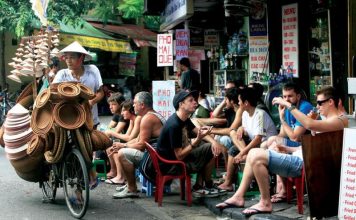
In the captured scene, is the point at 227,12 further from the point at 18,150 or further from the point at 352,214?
the point at 352,214

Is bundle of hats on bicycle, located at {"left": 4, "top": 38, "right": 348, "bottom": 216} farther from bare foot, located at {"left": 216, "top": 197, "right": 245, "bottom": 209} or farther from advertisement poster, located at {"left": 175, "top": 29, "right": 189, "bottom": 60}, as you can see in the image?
advertisement poster, located at {"left": 175, "top": 29, "right": 189, "bottom": 60}

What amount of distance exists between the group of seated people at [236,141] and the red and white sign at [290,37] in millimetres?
2564

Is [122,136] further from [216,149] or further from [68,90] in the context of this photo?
[68,90]

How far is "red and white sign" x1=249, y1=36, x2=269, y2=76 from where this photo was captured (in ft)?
41.0

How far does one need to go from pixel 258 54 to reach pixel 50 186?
19.9 feet

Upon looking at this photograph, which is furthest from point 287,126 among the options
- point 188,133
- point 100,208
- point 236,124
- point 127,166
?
point 100,208

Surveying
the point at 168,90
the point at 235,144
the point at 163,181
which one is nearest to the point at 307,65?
the point at 168,90

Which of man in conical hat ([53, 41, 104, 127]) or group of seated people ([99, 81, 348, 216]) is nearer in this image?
group of seated people ([99, 81, 348, 216])

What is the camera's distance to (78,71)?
851 centimetres

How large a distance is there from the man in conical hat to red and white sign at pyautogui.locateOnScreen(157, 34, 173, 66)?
242 centimetres

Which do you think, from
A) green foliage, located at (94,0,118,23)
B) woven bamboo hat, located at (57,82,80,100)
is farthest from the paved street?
green foliage, located at (94,0,118,23)

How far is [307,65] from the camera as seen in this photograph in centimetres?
1117

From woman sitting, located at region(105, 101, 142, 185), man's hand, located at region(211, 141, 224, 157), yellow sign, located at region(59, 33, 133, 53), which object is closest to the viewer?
man's hand, located at region(211, 141, 224, 157)

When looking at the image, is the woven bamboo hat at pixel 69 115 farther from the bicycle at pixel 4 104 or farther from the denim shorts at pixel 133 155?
the bicycle at pixel 4 104
